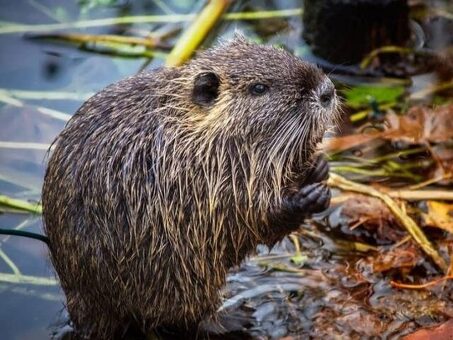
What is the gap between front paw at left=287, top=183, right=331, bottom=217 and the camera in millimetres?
3340

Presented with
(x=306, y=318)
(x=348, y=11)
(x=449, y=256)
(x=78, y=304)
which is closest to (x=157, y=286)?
(x=78, y=304)

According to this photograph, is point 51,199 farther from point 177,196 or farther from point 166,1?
point 166,1

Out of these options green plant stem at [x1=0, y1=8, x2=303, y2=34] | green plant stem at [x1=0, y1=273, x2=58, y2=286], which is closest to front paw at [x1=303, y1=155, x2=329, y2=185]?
green plant stem at [x1=0, y1=273, x2=58, y2=286]

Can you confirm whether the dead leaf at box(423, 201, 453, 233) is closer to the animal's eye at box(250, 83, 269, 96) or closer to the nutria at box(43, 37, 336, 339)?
the nutria at box(43, 37, 336, 339)

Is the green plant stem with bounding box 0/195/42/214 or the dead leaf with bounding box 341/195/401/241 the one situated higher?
the green plant stem with bounding box 0/195/42/214

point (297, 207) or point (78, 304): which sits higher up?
point (297, 207)

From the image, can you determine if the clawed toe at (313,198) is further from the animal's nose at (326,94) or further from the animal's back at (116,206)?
the animal's back at (116,206)

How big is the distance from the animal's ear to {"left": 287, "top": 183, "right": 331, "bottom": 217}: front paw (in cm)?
44

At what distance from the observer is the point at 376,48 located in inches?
218

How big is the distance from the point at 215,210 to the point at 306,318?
0.69m

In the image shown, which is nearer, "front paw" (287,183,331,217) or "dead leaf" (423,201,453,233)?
"front paw" (287,183,331,217)

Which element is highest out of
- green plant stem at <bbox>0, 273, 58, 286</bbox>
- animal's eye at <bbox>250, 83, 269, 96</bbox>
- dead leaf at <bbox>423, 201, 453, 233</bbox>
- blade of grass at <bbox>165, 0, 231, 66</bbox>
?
animal's eye at <bbox>250, 83, 269, 96</bbox>

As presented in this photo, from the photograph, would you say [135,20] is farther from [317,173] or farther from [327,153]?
[317,173]

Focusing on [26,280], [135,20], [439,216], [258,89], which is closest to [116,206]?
[258,89]
